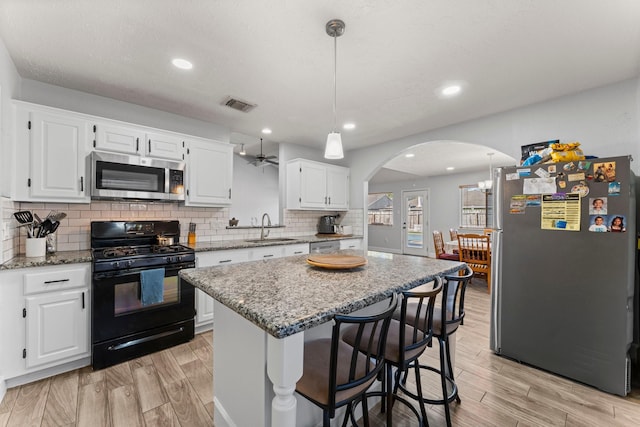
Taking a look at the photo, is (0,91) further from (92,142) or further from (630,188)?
(630,188)

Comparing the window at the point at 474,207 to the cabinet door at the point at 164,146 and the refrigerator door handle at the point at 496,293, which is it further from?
the cabinet door at the point at 164,146

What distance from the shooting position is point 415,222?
873 centimetres

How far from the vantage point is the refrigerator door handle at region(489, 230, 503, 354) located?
2.50m

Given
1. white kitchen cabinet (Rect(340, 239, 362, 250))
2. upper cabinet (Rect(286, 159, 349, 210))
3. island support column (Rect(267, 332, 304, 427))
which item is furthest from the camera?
white kitchen cabinet (Rect(340, 239, 362, 250))

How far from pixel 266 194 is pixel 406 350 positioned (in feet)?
18.0

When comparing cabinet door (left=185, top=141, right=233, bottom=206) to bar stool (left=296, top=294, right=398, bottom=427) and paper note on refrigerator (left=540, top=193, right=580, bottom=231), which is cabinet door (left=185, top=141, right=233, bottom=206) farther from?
paper note on refrigerator (left=540, top=193, right=580, bottom=231)

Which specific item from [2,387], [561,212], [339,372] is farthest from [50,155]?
[561,212]

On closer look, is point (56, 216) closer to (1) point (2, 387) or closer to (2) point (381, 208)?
(1) point (2, 387)

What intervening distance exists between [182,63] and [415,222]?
25.8 ft

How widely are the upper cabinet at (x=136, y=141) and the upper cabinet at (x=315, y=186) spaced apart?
5.50 ft

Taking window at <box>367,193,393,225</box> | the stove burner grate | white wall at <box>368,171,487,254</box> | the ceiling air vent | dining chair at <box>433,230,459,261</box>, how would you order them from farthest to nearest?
window at <box>367,193,393,225</box> < white wall at <box>368,171,487,254</box> < dining chair at <box>433,230,459,261</box> < the ceiling air vent < the stove burner grate

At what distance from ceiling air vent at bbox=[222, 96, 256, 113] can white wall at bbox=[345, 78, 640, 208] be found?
2.42 metres

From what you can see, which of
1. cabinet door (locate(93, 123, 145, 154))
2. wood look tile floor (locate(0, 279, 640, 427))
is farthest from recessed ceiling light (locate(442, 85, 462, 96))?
cabinet door (locate(93, 123, 145, 154))

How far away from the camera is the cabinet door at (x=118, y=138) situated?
255cm
